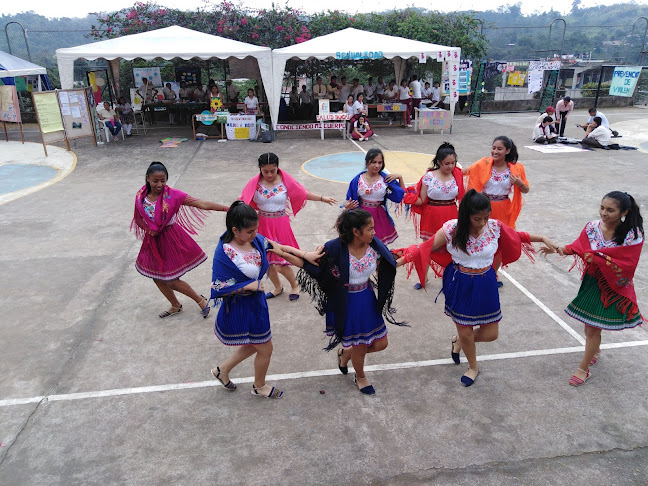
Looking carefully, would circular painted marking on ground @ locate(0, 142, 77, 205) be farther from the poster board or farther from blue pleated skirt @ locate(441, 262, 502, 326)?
blue pleated skirt @ locate(441, 262, 502, 326)

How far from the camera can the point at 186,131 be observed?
54.6 feet

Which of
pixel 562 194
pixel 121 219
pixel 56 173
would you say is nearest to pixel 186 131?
pixel 56 173

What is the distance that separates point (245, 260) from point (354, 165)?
27.0 feet

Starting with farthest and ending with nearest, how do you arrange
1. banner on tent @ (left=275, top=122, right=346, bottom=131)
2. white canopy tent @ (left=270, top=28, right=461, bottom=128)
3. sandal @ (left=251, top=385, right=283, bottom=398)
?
banner on tent @ (left=275, top=122, right=346, bottom=131) → white canopy tent @ (left=270, top=28, right=461, bottom=128) → sandal @ (left=251, top=385, right=283, bottom=398)

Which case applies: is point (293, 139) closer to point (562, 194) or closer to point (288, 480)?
point (562, 194)

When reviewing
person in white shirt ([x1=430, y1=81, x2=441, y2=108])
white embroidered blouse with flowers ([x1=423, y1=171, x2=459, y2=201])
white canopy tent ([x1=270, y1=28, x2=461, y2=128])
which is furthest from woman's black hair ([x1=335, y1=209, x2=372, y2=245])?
person in white shirt ([x1=430, y1=81, x2=441, y2=108])

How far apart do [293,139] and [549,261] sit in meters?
10.4

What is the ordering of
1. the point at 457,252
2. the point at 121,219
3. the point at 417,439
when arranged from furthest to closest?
1. the point at 121,219
2. the point at 457,252
3. the point at 417,439

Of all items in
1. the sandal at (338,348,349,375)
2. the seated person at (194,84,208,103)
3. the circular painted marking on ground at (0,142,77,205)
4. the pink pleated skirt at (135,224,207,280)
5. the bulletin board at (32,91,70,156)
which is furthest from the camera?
the seated person at (194,84,208,103)

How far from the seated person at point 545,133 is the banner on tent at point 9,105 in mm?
14452

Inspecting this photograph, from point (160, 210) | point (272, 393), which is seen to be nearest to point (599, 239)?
point (272, 393)

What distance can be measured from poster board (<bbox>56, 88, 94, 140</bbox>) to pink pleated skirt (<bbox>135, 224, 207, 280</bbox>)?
1046 centimetres

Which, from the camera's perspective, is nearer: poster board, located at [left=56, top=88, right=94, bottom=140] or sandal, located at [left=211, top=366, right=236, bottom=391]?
sandal, located at [left=211, top=366, right=236, bottom=391]

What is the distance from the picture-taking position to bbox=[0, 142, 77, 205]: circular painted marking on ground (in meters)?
9.56
